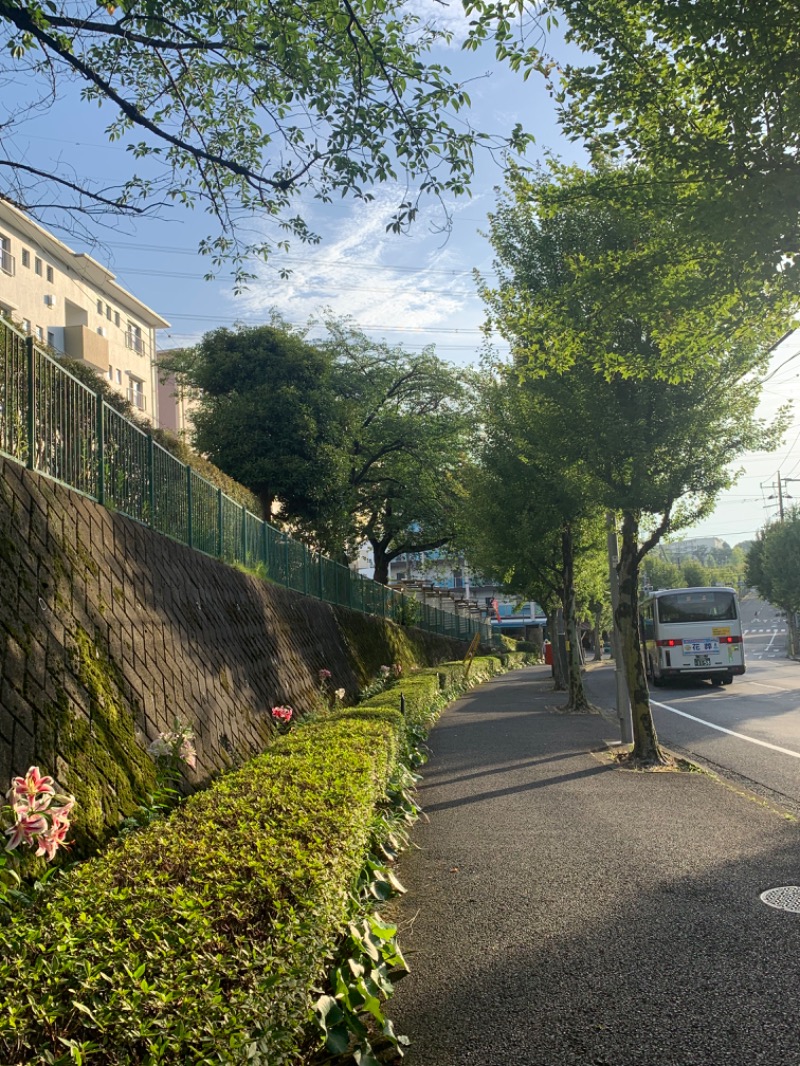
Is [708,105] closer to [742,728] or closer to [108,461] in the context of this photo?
[108,461]

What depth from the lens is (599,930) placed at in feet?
15.8

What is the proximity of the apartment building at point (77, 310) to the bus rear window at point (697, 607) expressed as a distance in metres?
21.2

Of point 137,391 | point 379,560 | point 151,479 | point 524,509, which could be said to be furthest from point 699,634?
point 137,391

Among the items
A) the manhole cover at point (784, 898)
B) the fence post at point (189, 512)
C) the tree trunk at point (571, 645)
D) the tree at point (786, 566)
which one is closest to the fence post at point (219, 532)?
the fence post at point (189, 512)

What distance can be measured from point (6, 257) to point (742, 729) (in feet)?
106

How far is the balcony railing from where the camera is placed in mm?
33562

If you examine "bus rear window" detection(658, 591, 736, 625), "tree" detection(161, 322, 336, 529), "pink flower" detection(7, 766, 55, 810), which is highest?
"tree" detection(161, 322, 336, 529)

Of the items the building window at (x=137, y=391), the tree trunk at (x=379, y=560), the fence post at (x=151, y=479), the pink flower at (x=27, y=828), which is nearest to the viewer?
the pink flower at (x=27, y=828)

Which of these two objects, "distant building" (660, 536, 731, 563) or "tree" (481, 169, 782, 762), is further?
"distant building" (660, 536, 731, 563)

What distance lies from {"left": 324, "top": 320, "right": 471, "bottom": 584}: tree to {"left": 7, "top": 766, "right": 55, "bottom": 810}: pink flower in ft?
94.2

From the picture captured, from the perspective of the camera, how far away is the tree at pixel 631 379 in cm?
901

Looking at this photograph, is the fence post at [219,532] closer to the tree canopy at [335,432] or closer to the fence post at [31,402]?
the fence post at [31,402]

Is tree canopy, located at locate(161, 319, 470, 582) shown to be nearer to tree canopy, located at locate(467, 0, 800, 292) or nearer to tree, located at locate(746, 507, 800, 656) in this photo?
tree canopy, located at locate(467, 0, 800, 292)

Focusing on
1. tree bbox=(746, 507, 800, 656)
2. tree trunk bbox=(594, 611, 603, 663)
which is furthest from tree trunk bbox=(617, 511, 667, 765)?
tree trunk bbox=(594, 611, 603, 663)
